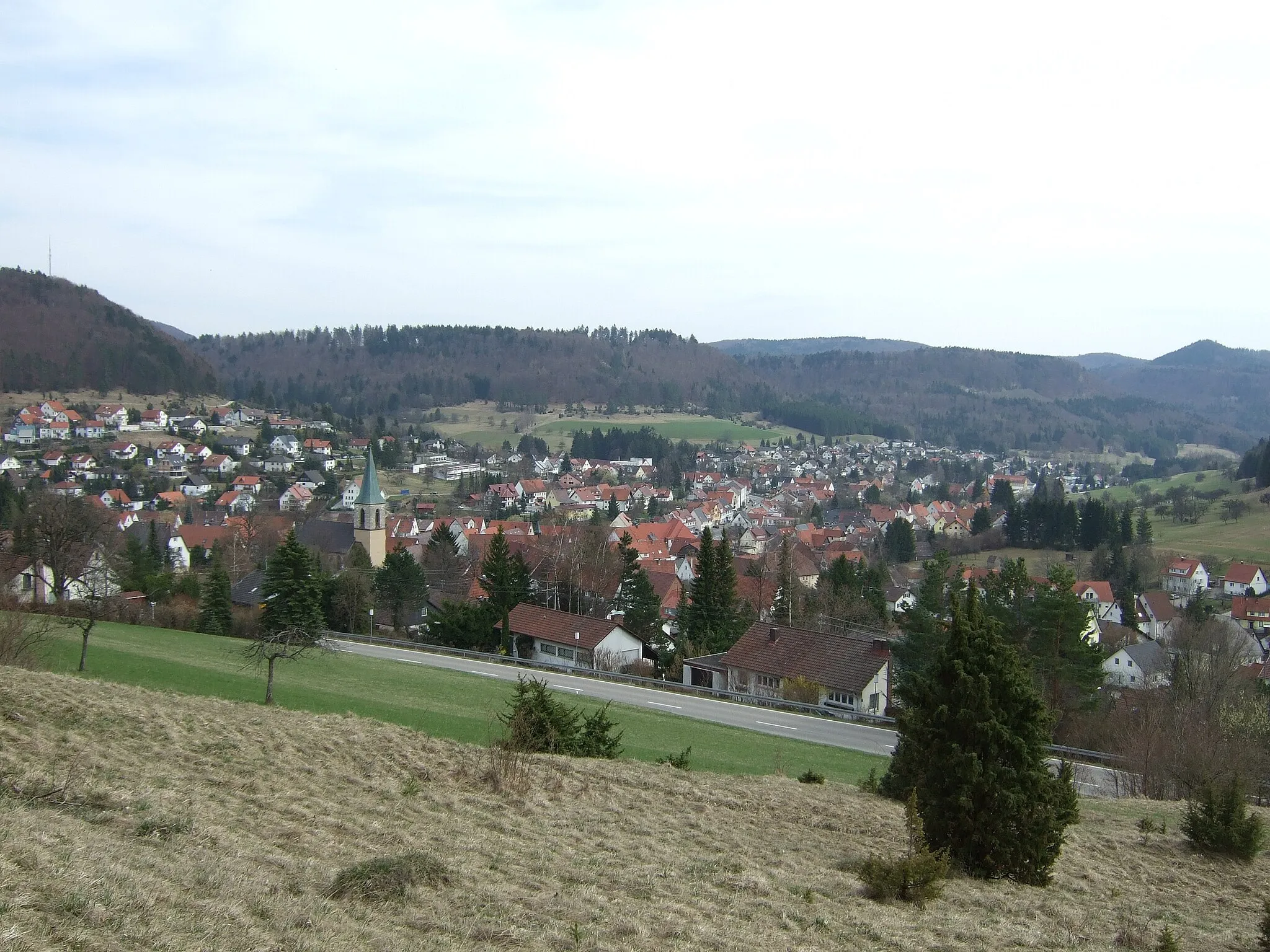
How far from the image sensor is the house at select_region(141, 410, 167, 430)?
111 meters

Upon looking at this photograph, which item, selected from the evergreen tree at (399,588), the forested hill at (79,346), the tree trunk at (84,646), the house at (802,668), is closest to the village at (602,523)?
the house at (802,668)

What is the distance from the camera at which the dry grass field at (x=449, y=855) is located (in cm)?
632

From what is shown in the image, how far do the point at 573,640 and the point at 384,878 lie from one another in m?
27.0

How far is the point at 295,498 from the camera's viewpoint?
85.5 metres

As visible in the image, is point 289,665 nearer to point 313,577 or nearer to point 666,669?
point 313,577

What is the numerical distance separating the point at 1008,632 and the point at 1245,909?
17.9 m

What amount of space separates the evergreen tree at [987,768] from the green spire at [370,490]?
4836 centimetres

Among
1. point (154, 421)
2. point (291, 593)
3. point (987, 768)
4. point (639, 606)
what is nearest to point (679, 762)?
point (987, 768)

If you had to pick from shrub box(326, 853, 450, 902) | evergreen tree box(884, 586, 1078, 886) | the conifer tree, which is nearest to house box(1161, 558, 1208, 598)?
the conifer tree

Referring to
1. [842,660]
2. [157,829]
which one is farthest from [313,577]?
[157,829]

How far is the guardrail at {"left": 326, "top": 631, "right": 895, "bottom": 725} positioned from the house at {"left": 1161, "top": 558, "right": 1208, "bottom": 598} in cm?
4371

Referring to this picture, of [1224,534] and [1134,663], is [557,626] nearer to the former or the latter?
[1134,663]

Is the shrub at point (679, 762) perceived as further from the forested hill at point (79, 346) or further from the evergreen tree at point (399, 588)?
the forested hill at point (79, 346)

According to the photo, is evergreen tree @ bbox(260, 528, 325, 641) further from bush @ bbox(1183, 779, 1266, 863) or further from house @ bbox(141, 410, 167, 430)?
house @ bbox(141, 410, 167, 430)
